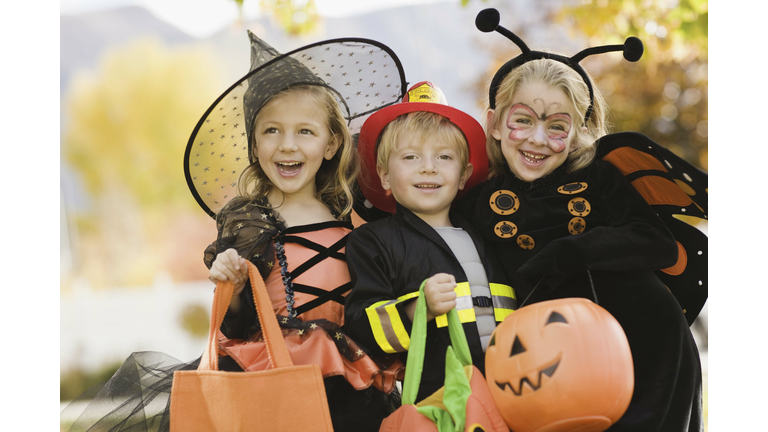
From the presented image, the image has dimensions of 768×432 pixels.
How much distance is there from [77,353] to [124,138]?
12.9 feet

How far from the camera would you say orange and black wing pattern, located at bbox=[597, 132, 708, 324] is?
2.03 meters

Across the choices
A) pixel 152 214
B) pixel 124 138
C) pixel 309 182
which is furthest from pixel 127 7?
pixel 309 182

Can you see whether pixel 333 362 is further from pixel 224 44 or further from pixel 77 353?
pixel 224 44

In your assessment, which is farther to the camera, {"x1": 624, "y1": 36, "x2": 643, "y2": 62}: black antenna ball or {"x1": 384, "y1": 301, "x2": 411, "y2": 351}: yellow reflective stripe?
{"x1": 624, "y1": 36, "x2": 643, "y2": 62}: black antenna ball

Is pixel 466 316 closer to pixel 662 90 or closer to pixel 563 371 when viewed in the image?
pixel 563 371

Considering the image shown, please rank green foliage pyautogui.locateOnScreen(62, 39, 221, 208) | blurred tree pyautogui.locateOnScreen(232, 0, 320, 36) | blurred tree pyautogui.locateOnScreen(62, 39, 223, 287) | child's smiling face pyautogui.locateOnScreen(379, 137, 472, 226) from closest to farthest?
child's smiling face pyautogui.locateOnScreen(379, 137, 472, 226), blurred tree pyautogui.locateOnScreen(232, 0, 320, 36), blurred tree pyautogui.locateOnScreen(62, 39, 223, 287), green foliage pyautogui.locateOnScreen(62, 39, 221, 208)

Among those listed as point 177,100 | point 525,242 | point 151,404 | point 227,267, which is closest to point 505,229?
point 525,242

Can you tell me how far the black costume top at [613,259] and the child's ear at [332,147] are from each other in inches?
27.3

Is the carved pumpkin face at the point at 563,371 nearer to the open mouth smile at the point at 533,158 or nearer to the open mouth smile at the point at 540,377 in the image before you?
the open mouth smile at the point at 540,377

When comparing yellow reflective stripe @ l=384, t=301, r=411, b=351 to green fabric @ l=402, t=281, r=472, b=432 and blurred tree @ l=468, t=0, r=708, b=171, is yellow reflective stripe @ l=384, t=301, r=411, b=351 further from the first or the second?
blurred tree @ l=468, t=0, r=708, b=171

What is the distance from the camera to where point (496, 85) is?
245cm

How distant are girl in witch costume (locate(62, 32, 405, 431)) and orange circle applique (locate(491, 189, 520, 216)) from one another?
63 centimetres

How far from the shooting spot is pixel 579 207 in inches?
86.4

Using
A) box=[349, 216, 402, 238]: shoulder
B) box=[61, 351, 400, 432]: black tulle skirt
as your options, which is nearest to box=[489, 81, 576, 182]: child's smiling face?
box=[349, 216, 402, 238]: shoulder
